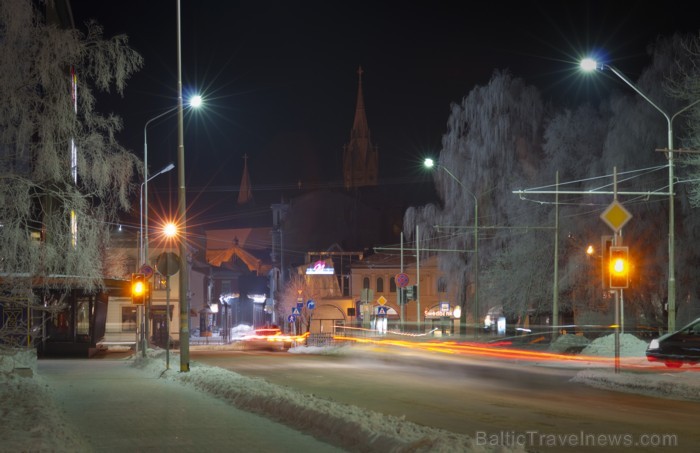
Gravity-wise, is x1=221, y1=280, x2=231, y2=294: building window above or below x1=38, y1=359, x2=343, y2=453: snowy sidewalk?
above

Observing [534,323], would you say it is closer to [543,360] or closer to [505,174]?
[505,174]

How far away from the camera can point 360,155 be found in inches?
5089

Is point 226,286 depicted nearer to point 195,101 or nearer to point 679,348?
point 195,101

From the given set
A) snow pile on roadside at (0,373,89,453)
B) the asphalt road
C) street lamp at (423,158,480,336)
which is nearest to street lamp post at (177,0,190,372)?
the asphalt road

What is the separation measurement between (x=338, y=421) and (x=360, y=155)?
118775mm

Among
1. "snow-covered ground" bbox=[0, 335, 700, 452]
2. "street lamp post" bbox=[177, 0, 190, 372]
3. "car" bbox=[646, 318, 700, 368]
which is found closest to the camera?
"snow-covered ground" bbox=[0, 335, 700, 452]

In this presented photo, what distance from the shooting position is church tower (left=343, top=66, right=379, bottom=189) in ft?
419

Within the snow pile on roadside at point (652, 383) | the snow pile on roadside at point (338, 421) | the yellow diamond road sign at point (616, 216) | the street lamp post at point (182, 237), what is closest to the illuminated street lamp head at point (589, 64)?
the yellow diamond road sign at point (616, 216)

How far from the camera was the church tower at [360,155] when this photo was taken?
127812 millimetres

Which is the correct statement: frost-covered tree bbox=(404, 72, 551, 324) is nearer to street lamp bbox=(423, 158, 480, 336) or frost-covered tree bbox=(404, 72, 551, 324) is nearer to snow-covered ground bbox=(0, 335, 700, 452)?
street lamp bbox=(423, 158, 480, 336)

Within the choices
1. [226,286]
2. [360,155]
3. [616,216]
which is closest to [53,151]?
[616,216]

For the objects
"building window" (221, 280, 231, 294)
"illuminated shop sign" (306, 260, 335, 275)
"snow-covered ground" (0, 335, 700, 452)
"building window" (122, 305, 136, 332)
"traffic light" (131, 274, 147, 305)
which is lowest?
"building window" (122, 305, 136, 332)

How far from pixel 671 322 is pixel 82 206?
729 inches

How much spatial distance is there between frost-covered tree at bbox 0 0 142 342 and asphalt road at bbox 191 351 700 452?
20.0 feet
